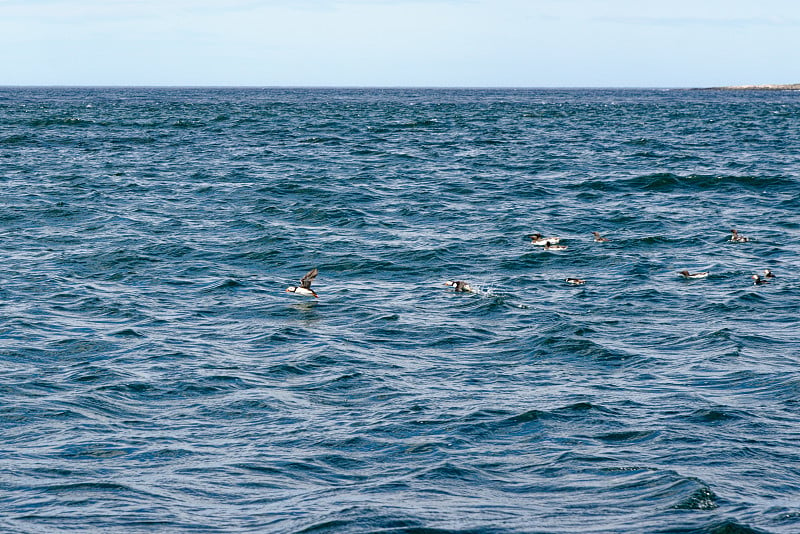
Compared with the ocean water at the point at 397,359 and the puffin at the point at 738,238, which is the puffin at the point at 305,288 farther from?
the puffin at the point at 738,238

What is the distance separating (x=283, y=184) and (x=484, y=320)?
1000 inches

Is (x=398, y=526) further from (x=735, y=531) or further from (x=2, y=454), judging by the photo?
(x=2, y=454)

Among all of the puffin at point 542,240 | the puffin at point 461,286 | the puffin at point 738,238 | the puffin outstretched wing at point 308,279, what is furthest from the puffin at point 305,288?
the puffin at point 738,238

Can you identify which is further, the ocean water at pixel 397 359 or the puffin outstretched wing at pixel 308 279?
the puffin outstretched wing at pixel 308 279

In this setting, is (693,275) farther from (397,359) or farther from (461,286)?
(397,359)

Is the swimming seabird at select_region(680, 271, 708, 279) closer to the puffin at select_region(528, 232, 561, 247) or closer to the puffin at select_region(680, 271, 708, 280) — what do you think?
the puffin at select_region(680, 271, 708, 280)

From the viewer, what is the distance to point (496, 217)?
129ft

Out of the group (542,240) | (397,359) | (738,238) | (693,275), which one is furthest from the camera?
(738,238)

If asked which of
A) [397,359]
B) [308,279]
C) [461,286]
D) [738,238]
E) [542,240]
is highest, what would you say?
[738,238]

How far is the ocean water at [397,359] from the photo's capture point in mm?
13258

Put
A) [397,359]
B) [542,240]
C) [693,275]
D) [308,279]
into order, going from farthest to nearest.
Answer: [542,240]
[693,275]
[308,279]
[397,359]

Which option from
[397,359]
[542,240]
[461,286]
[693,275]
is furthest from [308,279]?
[693,275]

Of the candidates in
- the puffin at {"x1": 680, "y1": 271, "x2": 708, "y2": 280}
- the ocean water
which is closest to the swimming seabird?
the puffin at {"x1": 680, "y1": 271, "x2": 708, "y2": 280}

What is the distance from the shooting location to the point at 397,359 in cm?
2039
